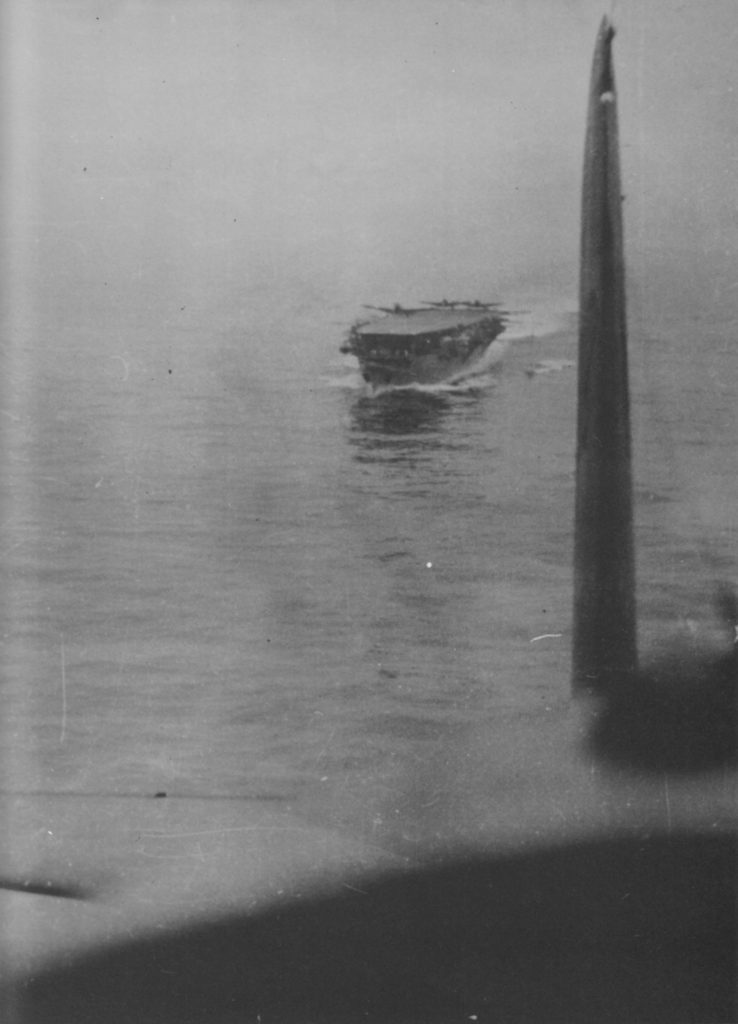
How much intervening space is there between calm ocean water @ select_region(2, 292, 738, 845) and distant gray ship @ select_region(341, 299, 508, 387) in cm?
7

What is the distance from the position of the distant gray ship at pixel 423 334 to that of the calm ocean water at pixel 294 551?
0.23 ft

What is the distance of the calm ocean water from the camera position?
297cm

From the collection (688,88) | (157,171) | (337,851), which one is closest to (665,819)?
(337,851)

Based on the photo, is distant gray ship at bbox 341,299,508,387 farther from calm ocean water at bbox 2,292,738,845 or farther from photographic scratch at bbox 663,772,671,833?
photographic scratch at bbox 663,772,671,833

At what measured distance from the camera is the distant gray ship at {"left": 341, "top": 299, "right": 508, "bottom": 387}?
117 inches

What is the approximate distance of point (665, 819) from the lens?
2.99 meters

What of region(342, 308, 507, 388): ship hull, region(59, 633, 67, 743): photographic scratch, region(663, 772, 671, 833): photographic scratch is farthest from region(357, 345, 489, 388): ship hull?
region(663, 772, 671, 833): photographic scratch

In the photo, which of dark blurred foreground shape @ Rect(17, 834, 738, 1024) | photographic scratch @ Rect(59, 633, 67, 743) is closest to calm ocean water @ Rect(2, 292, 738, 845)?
photographic scratch @ Rect(59, 633, 67, 743)

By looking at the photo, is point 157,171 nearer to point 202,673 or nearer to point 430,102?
point 430,102

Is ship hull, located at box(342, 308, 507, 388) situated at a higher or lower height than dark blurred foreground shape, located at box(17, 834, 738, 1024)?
higher

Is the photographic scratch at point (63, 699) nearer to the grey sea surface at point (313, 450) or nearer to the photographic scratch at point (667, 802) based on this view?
the grey sea surface at point (313, 450)

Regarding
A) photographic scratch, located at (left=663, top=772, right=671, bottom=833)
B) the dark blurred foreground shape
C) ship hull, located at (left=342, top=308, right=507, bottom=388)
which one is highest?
ship hull, located at (left=342, top=308, right=507, bottom=388)

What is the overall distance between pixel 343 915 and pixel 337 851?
0.16 m

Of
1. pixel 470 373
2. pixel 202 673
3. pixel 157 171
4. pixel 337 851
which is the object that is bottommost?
pixel 337 851
